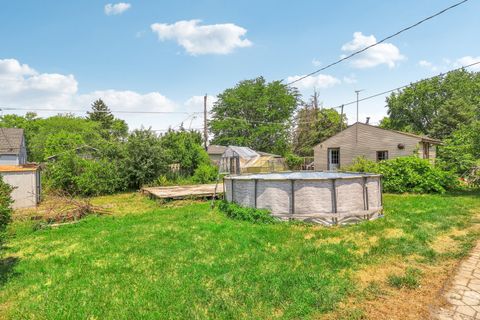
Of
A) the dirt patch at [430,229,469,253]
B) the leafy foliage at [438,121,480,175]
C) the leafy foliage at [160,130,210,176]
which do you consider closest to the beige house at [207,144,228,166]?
the leafy foliage at [160,130,210,176]

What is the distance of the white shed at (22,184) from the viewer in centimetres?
1080

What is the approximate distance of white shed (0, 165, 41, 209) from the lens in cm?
1080

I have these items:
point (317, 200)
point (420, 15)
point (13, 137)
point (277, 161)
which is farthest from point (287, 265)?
point (13, 137)

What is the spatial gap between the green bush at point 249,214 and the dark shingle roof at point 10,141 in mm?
23022

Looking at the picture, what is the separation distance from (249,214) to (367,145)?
15.8 m

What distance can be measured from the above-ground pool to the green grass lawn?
16.3 inches

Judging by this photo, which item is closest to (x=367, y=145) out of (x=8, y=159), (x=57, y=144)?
(x=8, y=159)

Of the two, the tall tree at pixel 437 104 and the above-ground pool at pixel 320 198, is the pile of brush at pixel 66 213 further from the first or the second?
the tall tree at pixel 437 104

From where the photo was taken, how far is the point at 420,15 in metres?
9.32

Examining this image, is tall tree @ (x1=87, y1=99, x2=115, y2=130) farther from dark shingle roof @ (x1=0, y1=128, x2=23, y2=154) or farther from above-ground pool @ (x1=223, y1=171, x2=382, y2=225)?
above-ground pool @ (x1=223, y1=171, x2=382, y2=225)

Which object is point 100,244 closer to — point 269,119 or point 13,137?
point 13,137

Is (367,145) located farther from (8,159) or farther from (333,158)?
(8,159)

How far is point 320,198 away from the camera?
7.38 metres

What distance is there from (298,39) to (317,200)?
9.16 m
